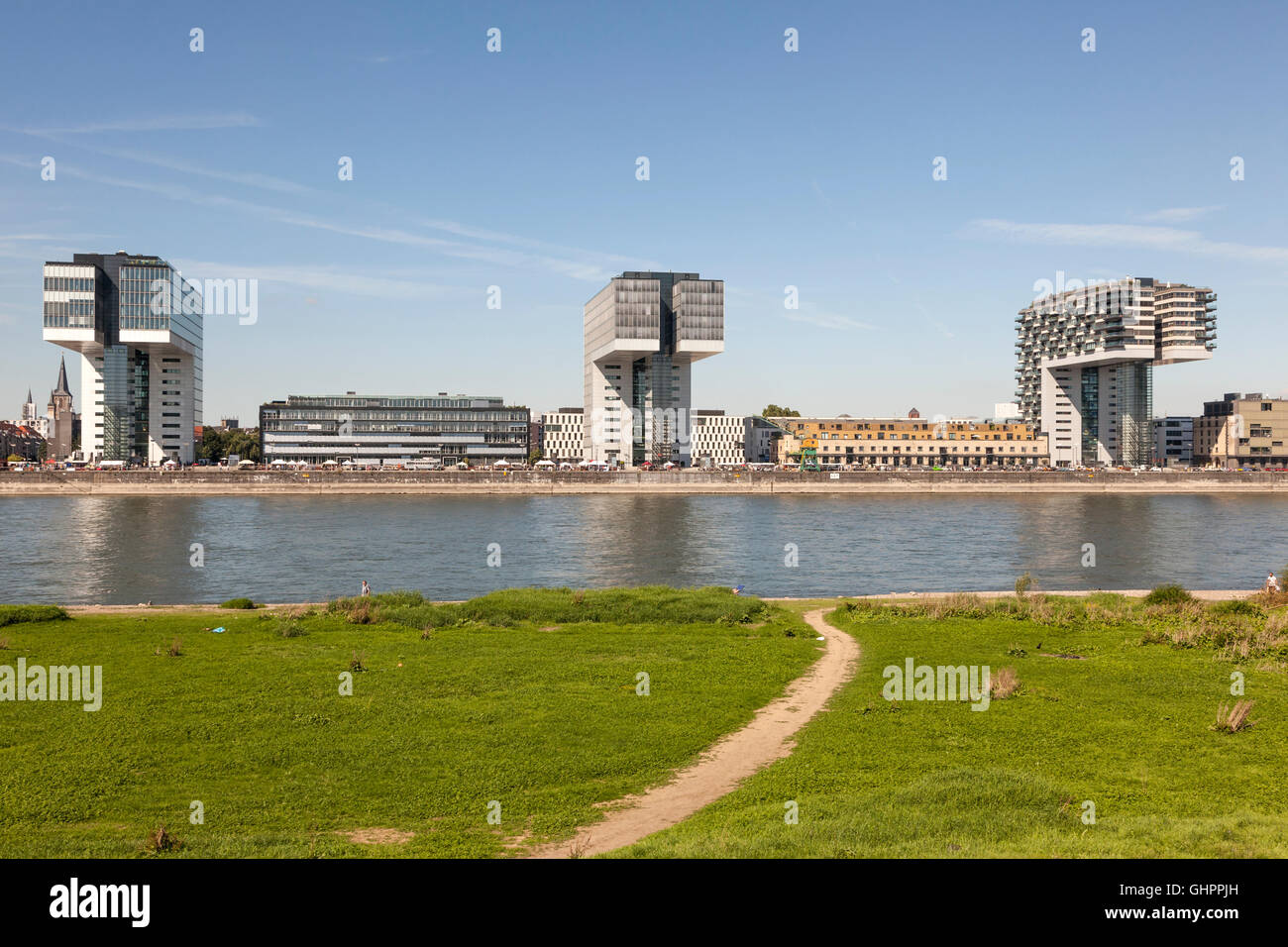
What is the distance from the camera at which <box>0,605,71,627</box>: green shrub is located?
1340 inches

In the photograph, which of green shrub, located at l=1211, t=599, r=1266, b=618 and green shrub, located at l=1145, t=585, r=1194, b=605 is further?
green shrub, located at l=1145, t=585, r=1194, b=605

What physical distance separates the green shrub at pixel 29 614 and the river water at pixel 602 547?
1523 centimetres

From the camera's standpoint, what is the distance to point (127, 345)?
189250mm

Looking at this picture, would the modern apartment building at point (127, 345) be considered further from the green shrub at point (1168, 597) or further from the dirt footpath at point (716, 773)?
the dirt footpath at point (716, 773)

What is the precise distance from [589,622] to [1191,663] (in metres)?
20.9

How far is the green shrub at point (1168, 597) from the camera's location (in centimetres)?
3794

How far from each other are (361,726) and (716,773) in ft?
27.2

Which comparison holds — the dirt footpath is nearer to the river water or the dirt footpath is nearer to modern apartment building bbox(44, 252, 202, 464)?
the river water

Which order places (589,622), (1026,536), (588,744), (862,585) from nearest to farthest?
1. (588,744)
2. (589,622)
3. (862,585)
4. (1026,536)

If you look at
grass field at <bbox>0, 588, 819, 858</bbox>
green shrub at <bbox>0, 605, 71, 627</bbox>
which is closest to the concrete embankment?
green shrub at <bbox>0, 605, 71, 627</bbox>

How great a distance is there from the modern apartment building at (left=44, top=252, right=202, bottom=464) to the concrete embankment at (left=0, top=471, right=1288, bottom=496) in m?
37.1
